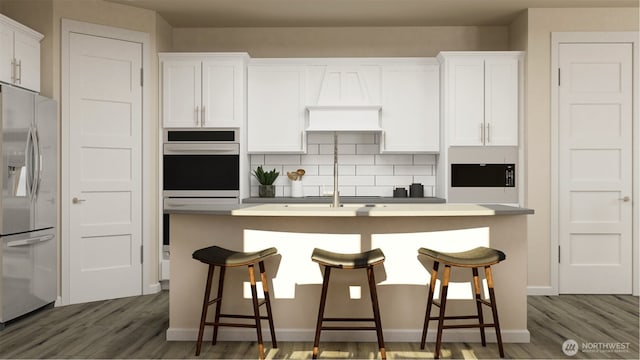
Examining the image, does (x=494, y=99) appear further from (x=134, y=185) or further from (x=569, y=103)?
(x=134, y=185)

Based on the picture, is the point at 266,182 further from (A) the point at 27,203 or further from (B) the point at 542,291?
(B) the point at 542,291

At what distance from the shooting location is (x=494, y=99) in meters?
5.39

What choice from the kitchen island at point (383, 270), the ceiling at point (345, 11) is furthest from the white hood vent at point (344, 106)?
the kitchen island at point (383, 270)

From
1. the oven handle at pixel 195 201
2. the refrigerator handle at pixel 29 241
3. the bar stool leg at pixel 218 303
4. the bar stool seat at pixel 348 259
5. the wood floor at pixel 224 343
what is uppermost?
the oven handle at pixel 195 201

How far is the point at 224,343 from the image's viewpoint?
363 centimetres

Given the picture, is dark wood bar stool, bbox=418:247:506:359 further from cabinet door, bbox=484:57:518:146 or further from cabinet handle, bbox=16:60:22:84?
cabinet handle, bbox=16:60:22:84

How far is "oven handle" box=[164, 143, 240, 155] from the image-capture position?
5422 mm

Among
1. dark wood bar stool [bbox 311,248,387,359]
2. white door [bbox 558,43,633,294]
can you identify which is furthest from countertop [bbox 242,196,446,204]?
dark wood bar stool [bbox 311,248,387,359]

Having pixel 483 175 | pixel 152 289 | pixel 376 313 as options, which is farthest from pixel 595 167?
pixel 152 289

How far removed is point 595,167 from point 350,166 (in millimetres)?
2449

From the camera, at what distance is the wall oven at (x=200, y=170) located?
540cm

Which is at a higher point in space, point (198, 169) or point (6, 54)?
point (6, 54)

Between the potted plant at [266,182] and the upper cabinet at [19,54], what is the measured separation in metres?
2.21

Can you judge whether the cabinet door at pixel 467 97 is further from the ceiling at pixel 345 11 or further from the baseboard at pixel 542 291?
the baseboard at pixel 542 291
